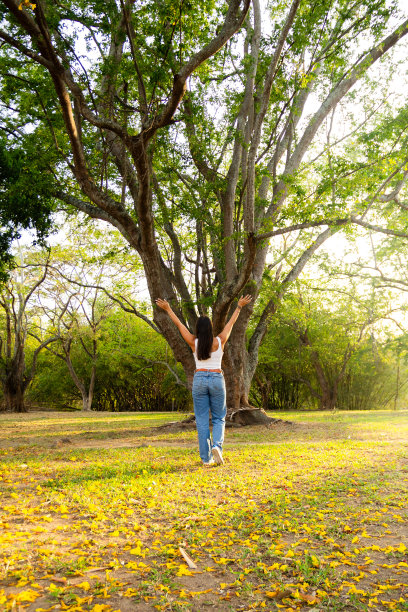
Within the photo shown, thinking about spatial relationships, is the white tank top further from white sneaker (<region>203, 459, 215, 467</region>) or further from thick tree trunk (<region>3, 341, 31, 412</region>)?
thick tree trunk (<region>3, 341, 31, 412</region>)

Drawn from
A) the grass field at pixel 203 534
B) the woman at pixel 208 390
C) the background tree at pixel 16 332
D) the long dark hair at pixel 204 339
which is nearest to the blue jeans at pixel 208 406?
the woman at pixel 208 390

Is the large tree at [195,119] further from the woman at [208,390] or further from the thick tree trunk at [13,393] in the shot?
the thick tree trunk at [13,393]

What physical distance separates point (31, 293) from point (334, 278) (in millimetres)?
15289

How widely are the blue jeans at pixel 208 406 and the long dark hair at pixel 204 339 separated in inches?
9.9

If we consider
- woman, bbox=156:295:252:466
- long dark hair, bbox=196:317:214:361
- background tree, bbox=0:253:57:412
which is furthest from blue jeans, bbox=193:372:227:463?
background tree, bbox=0:253:57:412

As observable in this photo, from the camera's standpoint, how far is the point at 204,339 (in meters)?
5.66

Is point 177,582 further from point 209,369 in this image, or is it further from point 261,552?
point 209,369

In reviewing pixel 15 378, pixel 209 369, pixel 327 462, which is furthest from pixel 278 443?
pixel 15 378

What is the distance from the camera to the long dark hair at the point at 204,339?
5.66 m

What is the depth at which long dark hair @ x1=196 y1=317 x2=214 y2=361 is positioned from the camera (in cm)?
566

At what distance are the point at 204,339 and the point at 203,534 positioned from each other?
2.64 m

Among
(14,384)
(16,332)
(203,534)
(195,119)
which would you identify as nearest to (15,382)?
(14,384)

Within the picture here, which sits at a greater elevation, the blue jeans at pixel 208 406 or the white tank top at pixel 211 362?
the white tank top at pixel 211 362

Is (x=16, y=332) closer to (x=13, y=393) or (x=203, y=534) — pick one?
(x=13, y=393)
